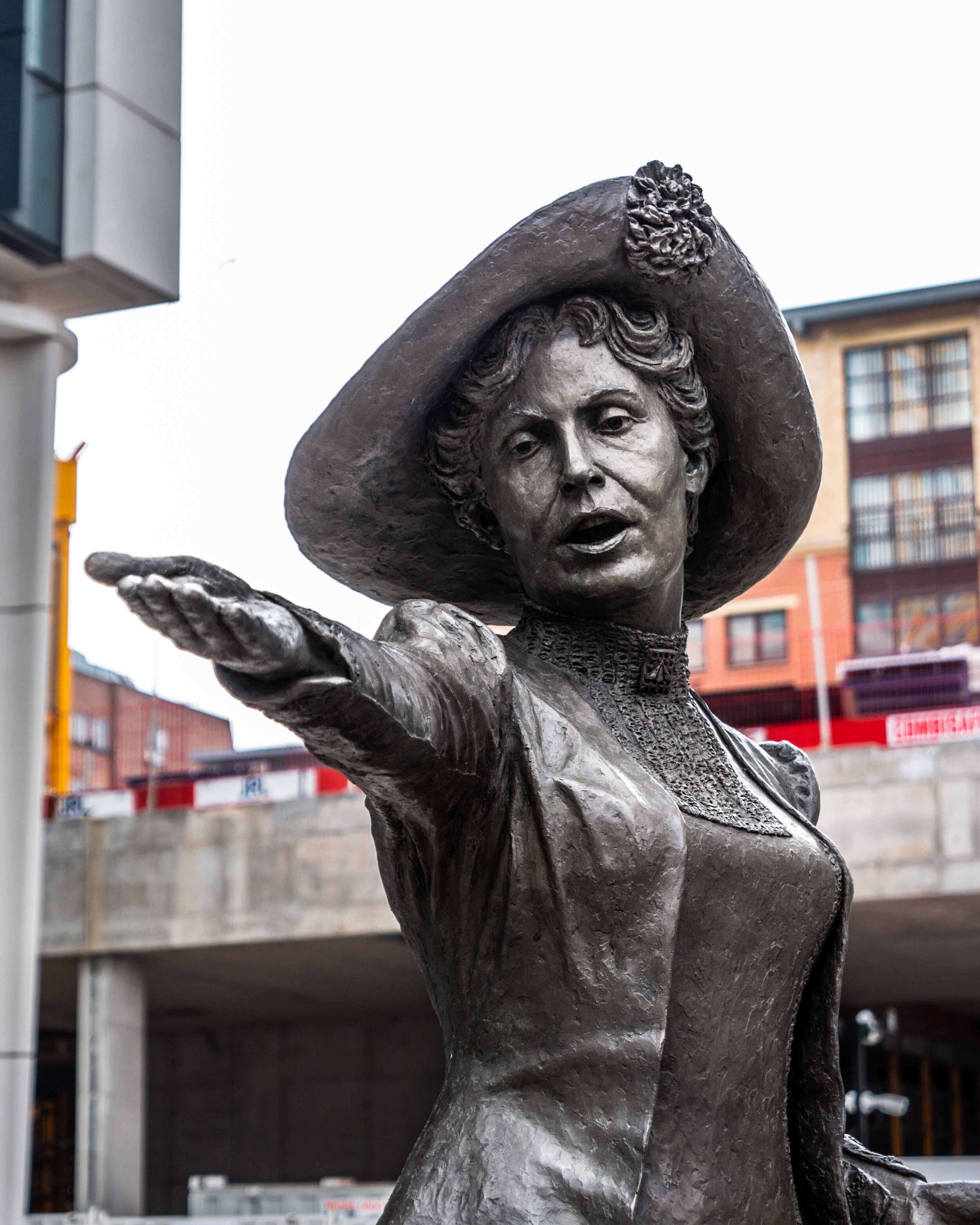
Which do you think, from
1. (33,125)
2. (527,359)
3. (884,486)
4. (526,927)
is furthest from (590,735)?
(884,486)

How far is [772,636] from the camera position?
3825 centimetres

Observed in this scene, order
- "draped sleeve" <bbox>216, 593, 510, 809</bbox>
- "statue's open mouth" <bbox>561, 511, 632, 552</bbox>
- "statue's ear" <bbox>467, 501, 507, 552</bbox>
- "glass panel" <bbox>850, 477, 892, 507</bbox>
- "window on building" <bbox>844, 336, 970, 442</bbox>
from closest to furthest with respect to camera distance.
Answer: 1. "draped sleeve" <bbox>216, 593, 510, 809</bbox>
2. "statue's open mouth" <bbox>561, 511, 632, 552</bbox>
3. "statue's ear" <bbox>467, 501, 507, 552</bbox>
4. "window on building" <bbox>844, 336, 970, 442</bbox>
5. "glass panel" <bbox>850, 477, 892, 507</bbox>

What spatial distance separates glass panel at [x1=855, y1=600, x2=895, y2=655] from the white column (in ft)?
75.6

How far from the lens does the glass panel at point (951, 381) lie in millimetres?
39750

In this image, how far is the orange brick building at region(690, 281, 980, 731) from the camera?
39.0 m

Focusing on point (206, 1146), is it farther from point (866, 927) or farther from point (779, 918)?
point (779, 918)

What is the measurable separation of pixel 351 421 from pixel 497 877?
2.49ft

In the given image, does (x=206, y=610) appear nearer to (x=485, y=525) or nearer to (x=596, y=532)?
(x=596, y=532)

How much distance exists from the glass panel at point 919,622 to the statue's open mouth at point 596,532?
31290mm

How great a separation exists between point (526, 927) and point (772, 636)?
36045 millimetres

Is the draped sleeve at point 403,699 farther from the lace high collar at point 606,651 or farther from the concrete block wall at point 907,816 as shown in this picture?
the concrete block wall at point 907,816

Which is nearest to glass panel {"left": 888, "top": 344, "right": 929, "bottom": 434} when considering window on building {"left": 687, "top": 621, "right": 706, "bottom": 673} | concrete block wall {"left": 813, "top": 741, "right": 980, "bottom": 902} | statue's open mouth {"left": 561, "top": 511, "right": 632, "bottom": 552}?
window on building {"left": 687, "top": 621, "right": 706, "bottom": 673}

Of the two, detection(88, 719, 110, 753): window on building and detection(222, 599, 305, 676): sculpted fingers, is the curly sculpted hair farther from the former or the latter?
detection(88, 719, 110, 753): window on building

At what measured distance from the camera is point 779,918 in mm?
2846
